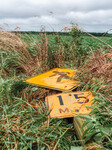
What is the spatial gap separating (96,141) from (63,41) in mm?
3301

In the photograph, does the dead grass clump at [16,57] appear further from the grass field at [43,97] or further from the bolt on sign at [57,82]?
the bolt on sign at [57,82]

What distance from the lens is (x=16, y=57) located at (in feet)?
12.6

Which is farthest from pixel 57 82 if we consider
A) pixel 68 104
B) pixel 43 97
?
pixel 68 104

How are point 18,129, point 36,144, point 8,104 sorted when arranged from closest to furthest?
1. point 36,144
2. point 18,129
3. point 8,104

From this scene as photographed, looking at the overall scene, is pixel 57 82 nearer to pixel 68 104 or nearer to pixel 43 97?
pixel 43 97

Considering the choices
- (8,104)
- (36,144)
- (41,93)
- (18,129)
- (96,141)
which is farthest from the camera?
(41,93)

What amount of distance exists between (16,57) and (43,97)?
5.23 ft

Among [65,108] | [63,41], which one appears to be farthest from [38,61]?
[65,108]

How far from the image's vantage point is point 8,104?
237cm

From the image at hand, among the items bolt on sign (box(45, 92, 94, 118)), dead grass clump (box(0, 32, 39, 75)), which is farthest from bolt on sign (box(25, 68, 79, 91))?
dead grass clump (box(0, 32, 39, 75))

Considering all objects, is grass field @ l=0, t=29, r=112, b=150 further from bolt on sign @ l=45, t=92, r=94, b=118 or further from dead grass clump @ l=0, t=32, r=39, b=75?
bolt on sign @ l=45, t=92, r=94, b=118

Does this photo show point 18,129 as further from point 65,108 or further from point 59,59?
point 59,59

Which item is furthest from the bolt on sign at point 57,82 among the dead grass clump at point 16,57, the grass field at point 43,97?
the dead grass clump at point 16,57

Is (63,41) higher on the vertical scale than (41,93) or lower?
higher
